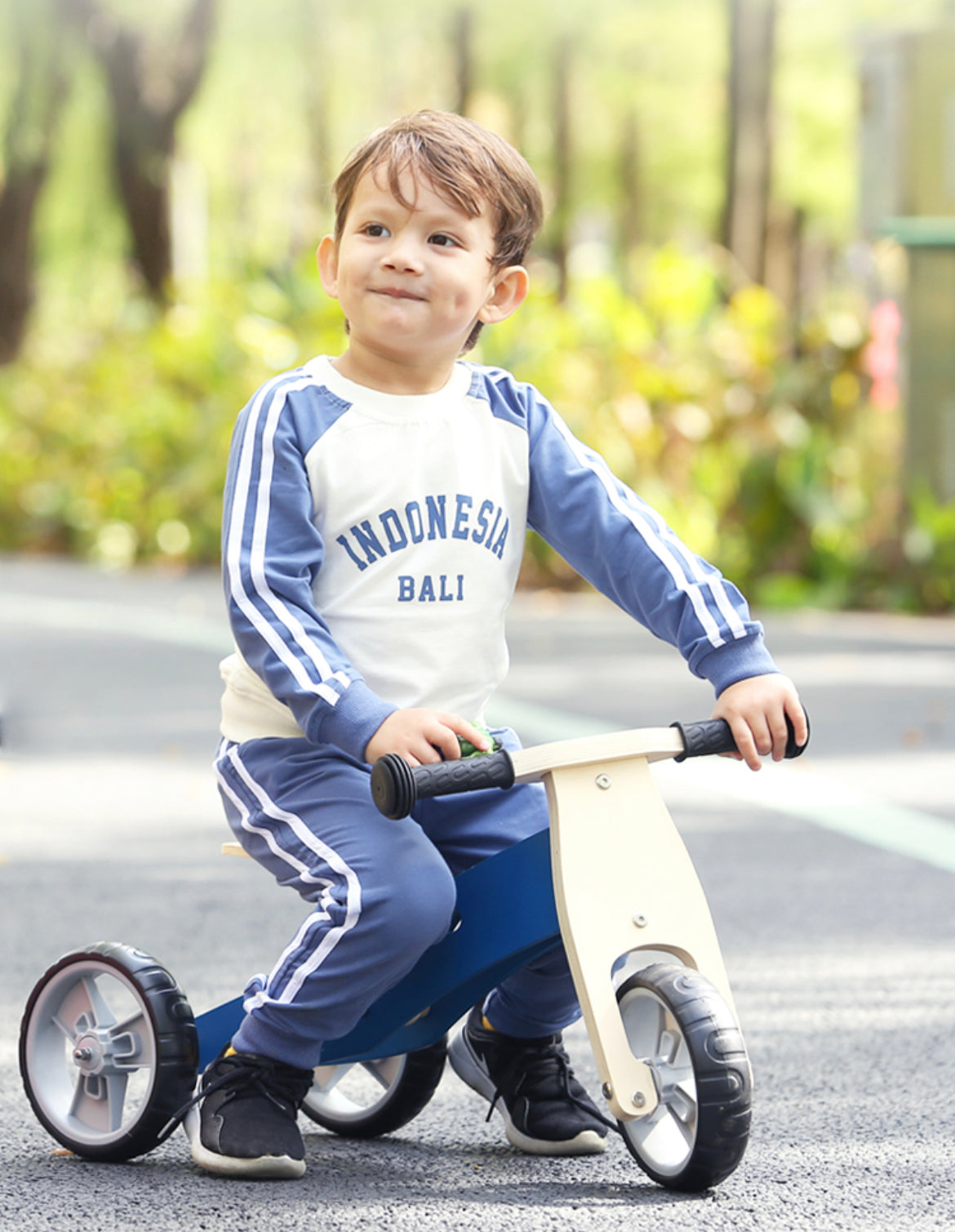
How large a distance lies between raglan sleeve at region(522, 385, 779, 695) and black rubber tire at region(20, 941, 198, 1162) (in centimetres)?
89

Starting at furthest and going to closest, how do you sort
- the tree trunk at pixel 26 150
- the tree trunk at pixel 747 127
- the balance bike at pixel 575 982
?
the tree trunk at pixel 26 150 < the tree trunk at pixel 747 127 < the balance bike at pixel 575 982

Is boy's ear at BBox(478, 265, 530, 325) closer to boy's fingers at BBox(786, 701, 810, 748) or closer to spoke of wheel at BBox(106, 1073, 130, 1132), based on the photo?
boy's fingers at BBox(786, 701, 810, 748)

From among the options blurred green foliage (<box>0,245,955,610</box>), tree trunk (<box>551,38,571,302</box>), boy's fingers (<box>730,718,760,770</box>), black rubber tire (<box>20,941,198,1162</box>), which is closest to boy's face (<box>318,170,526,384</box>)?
boy's fingers (<box>730,718,760,770</box>)

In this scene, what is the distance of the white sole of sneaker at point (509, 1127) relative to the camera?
3318 millimetres

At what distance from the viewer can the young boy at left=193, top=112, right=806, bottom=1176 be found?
302 centimetres

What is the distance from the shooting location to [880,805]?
6512 millimetres

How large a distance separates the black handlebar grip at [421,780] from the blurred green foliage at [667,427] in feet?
30.7

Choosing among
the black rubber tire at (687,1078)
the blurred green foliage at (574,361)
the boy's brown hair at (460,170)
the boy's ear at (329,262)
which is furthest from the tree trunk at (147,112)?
the black rubber tire at (687,1078)

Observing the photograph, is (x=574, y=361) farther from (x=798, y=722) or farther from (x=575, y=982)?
(x=575, y=982)

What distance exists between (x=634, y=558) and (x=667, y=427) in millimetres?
10751

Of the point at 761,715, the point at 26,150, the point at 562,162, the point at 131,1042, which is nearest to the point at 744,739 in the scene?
the point at 761,715

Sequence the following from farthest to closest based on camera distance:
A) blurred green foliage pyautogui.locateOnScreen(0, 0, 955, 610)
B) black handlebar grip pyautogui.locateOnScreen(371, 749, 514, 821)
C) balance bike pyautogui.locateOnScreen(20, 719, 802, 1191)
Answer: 1. blurred green foliage pyautogui.locateOnScreen(0, 0, 955, 610)
2. balance bike pyautogui.locateOnScreen(20, 719, 802, 1191)
3. black handlebar grip pyautogui.locateOnScreen(371, 749, 514, 821)

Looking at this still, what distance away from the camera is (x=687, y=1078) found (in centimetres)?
293

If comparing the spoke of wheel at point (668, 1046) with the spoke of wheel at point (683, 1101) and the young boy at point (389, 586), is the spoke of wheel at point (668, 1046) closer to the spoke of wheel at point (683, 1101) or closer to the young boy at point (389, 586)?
the spoke of wheel at point (683, 1101)
